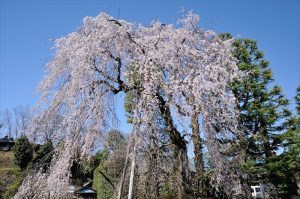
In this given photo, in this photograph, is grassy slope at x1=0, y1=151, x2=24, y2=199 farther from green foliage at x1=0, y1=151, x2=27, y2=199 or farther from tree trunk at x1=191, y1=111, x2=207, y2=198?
tree trunk at x1=191, y1=111, x2=207, y2=198

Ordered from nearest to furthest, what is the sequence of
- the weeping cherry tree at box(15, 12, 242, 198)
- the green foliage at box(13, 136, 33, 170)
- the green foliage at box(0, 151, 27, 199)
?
the weeping cherry tree at box(15, 12, 242, 198)
the green foliage at box(0, 151, 27, 199)
the green foliage at box(13, 136, 33, 170)

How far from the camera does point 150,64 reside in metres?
5.80

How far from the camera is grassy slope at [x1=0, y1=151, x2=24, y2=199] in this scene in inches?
580

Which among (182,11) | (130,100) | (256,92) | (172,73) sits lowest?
(130,100)

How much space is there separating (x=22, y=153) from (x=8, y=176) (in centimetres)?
500

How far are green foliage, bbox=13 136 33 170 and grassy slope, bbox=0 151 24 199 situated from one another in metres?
0.68

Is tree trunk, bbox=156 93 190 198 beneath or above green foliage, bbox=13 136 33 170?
beneath

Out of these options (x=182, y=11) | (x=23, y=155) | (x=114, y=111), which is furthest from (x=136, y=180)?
(x=23, y=155)

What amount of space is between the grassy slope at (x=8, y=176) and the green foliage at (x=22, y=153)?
68 cm

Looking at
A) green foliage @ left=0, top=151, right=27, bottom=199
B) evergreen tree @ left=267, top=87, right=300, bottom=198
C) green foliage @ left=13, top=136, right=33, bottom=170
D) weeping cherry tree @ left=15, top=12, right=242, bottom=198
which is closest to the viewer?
weeping cherry tree @ left=15, top=12, right=242, bottom=198

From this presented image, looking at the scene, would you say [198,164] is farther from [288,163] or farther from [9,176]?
[9,176]

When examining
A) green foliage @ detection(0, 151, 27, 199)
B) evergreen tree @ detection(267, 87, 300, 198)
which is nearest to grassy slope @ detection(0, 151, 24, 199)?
green foliage @ detection(0, 151, 27, 199)

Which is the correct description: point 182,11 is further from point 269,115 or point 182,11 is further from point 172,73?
point 269,115

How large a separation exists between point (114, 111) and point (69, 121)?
34.8 inches
